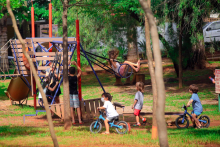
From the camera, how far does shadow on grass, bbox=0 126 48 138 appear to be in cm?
792

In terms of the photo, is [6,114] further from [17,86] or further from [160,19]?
[160,19]

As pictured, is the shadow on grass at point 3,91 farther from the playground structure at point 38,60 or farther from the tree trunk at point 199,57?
the tree trunk at point 199,57

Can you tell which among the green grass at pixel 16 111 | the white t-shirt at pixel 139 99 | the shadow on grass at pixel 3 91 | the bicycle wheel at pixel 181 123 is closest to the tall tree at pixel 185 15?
the bicycle wheel at pixel 181 123

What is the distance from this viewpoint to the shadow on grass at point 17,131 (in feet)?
26.0

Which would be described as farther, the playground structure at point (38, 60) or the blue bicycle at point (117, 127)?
the playground structure at point (38, 60)

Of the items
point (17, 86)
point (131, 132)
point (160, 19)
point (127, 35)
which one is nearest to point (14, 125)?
point (131, 132)

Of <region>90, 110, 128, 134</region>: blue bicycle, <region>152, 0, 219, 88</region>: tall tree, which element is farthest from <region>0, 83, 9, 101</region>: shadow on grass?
<region>90, 110, 128, 134</region>: blue bicycle

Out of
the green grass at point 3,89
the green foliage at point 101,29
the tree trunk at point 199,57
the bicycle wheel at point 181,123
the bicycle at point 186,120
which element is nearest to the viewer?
the bicycle at point 186,120

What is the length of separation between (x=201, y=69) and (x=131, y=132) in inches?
595

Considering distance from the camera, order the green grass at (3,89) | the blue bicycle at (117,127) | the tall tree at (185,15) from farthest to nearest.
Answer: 1. the green grass at (3,89)
2. the tall tree at (185,15)
3. the blue bicycle at (117,127)

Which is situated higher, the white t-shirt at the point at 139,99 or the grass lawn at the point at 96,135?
the white t-shirt at the point at 139,99

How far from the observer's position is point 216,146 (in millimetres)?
6086

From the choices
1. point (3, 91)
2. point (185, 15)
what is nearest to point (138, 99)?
point (185, 15)

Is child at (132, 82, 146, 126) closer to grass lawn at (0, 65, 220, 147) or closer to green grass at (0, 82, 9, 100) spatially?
grass lawn at (0, 65, 220, 147)
